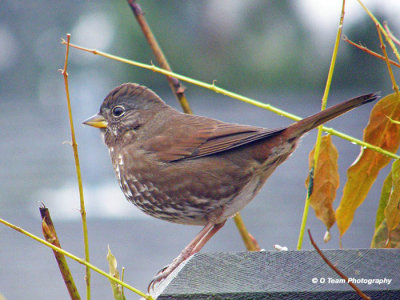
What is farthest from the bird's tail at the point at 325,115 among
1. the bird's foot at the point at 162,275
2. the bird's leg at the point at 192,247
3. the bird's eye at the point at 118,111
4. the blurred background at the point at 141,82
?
the blurred background at the point at 141,82

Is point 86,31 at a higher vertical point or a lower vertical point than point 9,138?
higher

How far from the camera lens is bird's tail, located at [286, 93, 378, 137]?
2.21 metres

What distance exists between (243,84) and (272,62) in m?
1.44

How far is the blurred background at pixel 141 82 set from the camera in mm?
9922

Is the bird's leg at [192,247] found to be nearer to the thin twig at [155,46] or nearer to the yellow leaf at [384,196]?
the thin twig at [155,46]

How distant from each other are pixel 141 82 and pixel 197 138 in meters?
17.0

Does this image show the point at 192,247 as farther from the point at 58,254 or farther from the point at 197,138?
the point at 58,254

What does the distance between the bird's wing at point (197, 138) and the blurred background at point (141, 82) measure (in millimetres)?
5594

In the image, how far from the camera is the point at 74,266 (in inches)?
344

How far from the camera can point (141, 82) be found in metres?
19.8

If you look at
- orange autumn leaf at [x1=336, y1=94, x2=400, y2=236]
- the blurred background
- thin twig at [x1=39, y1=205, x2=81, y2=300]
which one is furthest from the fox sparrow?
the blurred background

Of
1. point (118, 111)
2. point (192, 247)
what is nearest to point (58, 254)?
point (192, 247)

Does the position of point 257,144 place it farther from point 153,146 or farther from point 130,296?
point 130,296

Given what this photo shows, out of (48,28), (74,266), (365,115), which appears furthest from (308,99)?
(74,266)
